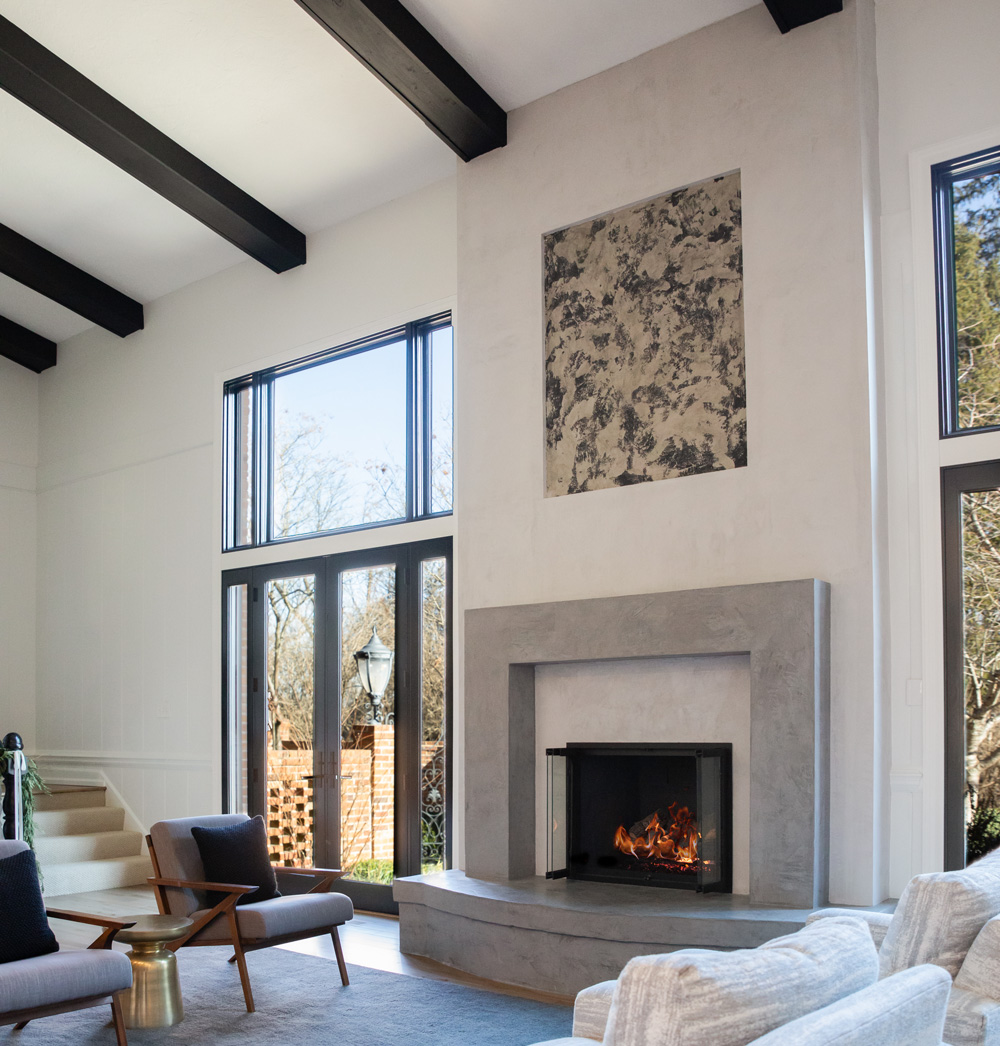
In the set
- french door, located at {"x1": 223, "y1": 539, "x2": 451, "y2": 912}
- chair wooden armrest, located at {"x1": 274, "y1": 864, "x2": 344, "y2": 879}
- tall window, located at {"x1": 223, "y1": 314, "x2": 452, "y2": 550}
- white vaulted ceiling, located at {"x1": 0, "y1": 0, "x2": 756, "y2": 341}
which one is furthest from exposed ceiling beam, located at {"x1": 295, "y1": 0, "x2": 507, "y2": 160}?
chair wooden armrest, located at {"x1": 274, "y1": 864, "x2": 344, "y2": 879}

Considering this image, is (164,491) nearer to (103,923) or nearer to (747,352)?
(103,923)

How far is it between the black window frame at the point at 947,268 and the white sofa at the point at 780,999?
3.60 m

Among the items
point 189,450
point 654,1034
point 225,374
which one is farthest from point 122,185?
point 654,1034

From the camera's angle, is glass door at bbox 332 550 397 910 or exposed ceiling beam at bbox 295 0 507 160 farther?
glass door at bbox 332 550 397 910

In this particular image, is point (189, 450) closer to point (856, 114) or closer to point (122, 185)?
point (122, 185)

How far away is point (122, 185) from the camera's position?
8.15 metres

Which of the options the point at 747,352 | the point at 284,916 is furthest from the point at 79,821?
the point at 747,352

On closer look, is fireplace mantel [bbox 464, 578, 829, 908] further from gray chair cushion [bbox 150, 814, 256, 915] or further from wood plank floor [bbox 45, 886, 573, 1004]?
gray chair cushion [bbox 150, 814, 256, 915]

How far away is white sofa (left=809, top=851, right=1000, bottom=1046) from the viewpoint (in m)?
2.63

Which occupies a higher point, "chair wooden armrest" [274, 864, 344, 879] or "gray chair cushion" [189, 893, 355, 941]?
"chair wooden armrest" [274, 864, 344, 879]

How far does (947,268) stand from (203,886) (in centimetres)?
468

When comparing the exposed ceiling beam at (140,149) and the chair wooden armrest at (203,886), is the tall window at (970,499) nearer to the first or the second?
the chair wooden armrest at (203,886)

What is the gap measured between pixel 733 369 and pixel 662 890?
270 cm

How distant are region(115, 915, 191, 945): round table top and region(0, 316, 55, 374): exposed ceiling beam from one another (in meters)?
7.36
